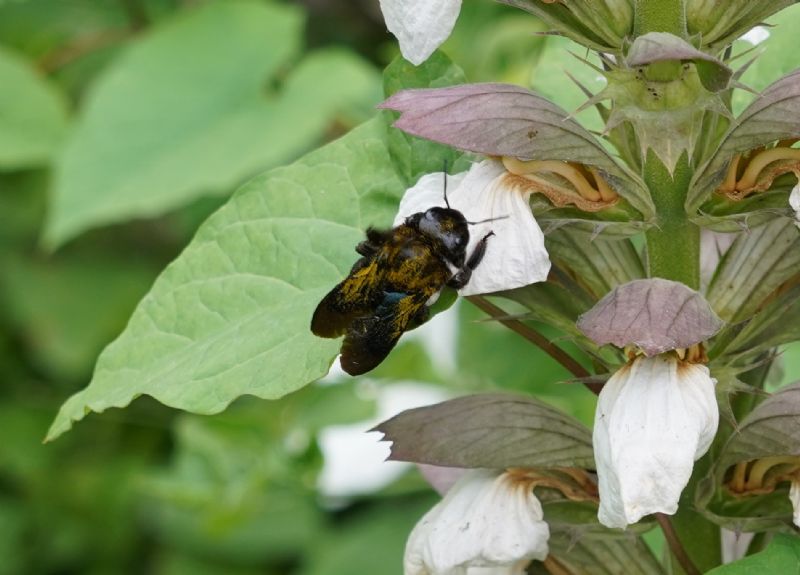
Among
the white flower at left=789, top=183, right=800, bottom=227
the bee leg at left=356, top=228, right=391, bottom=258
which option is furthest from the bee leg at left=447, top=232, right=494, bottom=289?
the white flower at left=789, top=183, right=800, bottom=227

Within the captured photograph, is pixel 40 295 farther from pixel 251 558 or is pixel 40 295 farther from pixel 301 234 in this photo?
pixel 301 234

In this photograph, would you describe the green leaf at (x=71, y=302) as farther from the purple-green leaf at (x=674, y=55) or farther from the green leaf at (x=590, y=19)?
the purple-green leaf at (x=674, y=55)

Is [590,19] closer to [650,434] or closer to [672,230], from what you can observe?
[672,230]

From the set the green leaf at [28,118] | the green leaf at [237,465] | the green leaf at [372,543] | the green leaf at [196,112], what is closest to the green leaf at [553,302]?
the green leaf at [237,465]

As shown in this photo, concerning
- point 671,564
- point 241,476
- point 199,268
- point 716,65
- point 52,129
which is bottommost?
point 241,476

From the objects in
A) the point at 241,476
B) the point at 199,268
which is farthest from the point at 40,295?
the point at 199,268

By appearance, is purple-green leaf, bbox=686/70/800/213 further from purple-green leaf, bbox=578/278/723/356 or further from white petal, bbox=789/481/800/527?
white petal, bbox=789/481/800/527

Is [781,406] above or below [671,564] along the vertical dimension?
above
